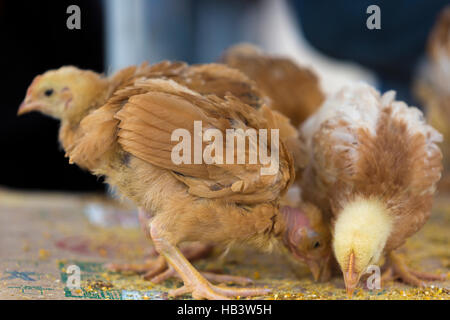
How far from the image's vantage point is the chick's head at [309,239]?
181cm

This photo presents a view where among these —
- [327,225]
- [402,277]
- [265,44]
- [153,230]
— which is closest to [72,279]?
[153,230]

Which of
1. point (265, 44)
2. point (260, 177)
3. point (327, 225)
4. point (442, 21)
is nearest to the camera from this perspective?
point (260, 177)

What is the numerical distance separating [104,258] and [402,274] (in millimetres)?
1326

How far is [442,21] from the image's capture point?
11.7 ft

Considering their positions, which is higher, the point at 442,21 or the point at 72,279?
the point at 442,21

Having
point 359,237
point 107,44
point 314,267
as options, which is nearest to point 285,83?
point 314,267

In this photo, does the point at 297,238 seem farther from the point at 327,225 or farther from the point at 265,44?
the point at 265,44

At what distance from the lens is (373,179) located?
176cm

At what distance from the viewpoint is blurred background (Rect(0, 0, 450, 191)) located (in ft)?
12.6

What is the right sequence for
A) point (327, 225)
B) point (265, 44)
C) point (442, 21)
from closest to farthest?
point (327, 225), point (442, 21), point (265, 44)

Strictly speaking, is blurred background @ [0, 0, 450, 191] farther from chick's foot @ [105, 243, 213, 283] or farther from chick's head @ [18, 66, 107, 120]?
chick's foot @ [105, 243, 213, 283]

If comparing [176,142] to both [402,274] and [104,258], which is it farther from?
[402,274]

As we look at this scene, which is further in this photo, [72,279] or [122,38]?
[122,38]
